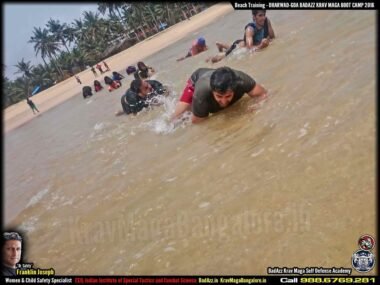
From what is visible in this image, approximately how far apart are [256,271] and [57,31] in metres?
48.0

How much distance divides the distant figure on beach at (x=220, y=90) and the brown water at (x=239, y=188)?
0.73 feet

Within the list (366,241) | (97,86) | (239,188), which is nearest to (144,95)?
(239,188)

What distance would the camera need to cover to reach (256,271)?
3402 mm

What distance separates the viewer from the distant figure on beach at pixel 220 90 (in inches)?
242

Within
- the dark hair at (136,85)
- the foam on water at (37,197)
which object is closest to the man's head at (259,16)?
the dark hair at (136,85)

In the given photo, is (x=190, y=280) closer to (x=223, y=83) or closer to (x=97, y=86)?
(x=223, y=83)

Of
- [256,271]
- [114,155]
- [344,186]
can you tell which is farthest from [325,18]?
[256,271]

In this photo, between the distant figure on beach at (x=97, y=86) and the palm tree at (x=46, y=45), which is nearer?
the distant figure on beach at (x=97, y=86)

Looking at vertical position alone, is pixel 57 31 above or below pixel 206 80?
above

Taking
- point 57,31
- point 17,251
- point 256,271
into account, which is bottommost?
point 256,271

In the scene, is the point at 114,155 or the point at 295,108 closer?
the point at 295,108

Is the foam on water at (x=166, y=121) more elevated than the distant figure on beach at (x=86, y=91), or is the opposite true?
the foam on water at (x=166, y=121)

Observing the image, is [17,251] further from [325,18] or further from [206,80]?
[325,18]

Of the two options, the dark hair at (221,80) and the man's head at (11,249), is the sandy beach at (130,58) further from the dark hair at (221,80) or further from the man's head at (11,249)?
the man's head at (11,249)
